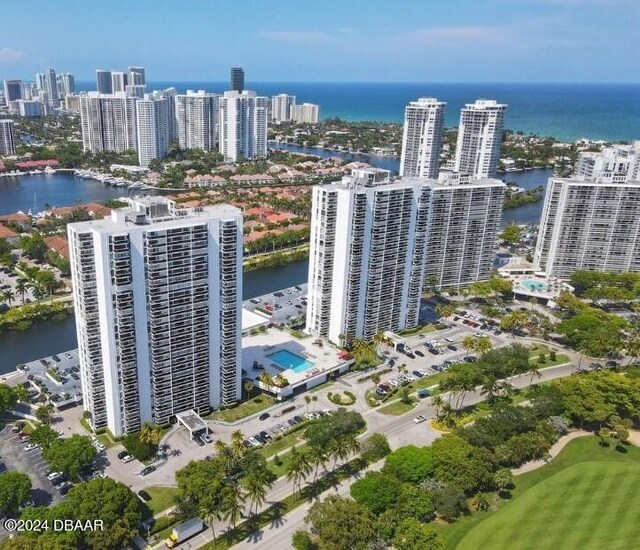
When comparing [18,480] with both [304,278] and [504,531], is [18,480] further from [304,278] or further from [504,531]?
[304,278]

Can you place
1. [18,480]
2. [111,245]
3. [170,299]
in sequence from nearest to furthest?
[18,480]
[111,245]
[170,299]

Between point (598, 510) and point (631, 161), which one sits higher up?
point (631, 161)

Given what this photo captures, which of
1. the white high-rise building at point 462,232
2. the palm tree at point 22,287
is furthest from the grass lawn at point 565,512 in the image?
the palm tree at point 22,287

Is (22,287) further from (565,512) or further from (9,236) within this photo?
(565,512)

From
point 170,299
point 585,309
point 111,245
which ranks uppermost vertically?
point 111,245

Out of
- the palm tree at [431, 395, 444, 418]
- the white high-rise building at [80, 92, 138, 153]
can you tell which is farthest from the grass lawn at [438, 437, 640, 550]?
the white high-rise building at [80, 92, 138, 153]

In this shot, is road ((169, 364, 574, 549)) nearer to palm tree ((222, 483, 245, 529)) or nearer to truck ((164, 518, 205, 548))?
truck ((164, 518, 205, 548))

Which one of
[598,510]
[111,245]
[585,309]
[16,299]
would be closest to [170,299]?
[111,245]
